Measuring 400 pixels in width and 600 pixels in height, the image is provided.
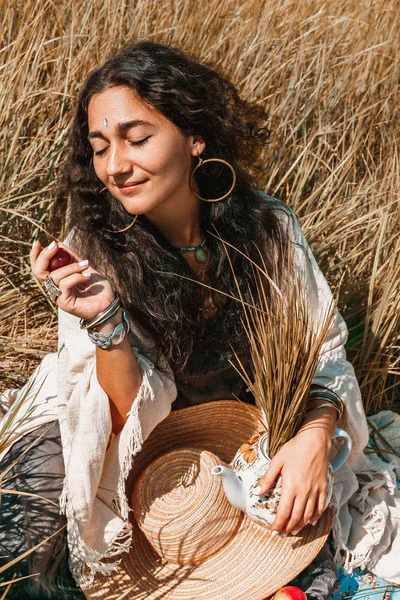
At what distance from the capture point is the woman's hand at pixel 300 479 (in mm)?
1707

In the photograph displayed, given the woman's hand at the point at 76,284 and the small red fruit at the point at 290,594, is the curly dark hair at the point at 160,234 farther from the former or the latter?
the small red fruit at the point at 290,594

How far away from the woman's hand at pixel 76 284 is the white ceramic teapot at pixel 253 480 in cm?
45

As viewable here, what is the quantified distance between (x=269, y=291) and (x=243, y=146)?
42 centimetres

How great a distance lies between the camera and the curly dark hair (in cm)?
186

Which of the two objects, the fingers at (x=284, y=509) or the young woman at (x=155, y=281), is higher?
the young woman at (x=155, y=281)

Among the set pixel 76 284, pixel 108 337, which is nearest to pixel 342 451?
pixel 108 337

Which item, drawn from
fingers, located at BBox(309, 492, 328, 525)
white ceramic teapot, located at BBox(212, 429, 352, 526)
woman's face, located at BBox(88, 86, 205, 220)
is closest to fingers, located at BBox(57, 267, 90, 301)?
woman's face, located at BBox(88, 86, 205, 220)

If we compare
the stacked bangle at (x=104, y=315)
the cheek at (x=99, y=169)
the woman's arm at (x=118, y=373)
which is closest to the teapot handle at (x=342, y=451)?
the woman's arm at (x=118, y=373)

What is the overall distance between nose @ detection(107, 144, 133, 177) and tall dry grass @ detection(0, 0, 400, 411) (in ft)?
1.62

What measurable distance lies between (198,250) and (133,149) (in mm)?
358

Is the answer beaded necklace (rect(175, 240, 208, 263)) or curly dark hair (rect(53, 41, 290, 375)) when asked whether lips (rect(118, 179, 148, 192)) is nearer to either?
curly dark hair (rect(53, 41, 290, 375))

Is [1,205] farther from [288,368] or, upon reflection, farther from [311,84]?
[311,84]

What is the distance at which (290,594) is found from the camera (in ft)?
5.64

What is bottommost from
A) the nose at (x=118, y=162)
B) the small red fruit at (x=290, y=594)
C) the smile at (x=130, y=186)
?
the small red fruit at (x=290, y=594)
